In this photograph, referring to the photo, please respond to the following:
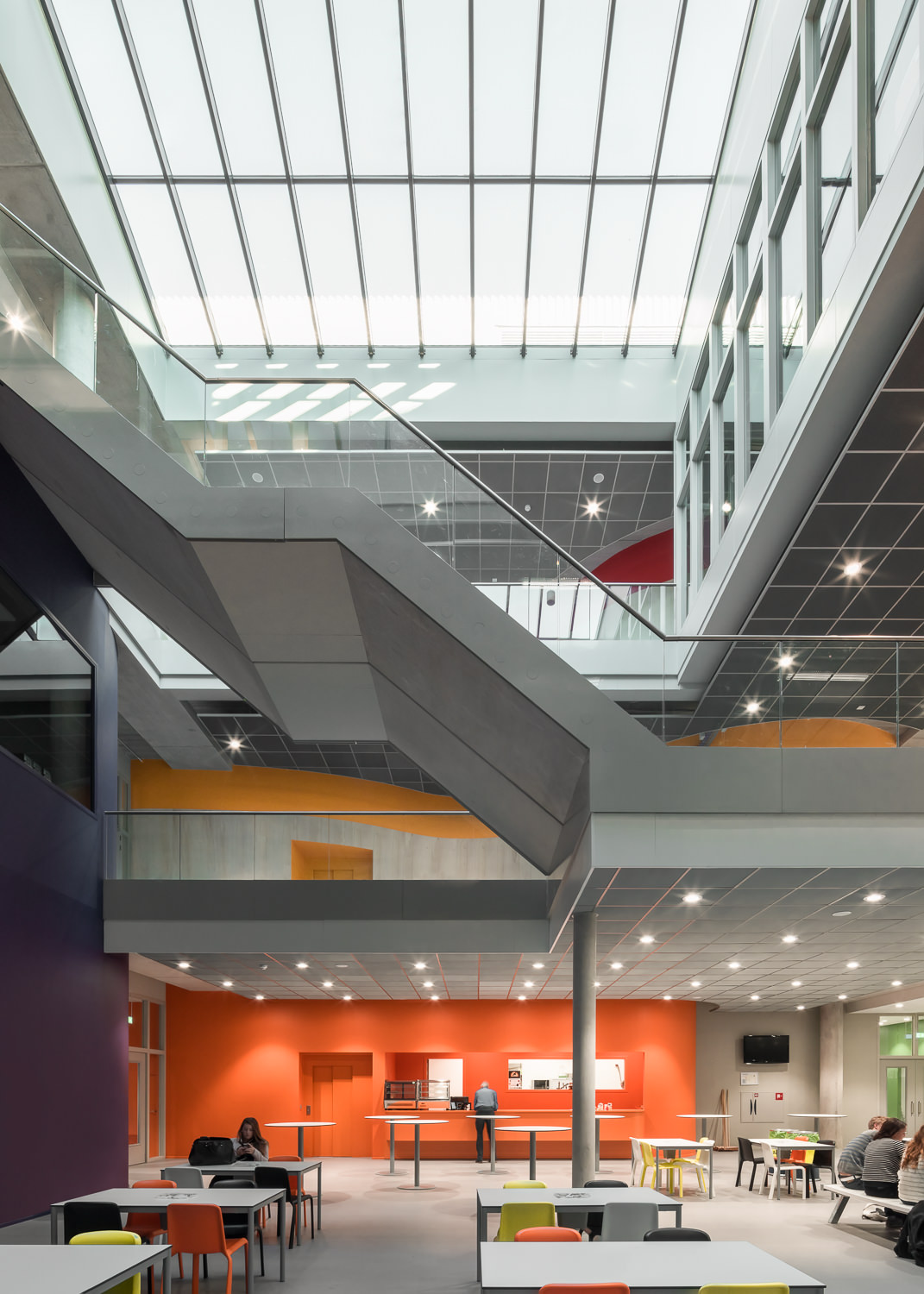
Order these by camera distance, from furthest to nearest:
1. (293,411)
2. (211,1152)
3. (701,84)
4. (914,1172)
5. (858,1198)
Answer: (701,84) < (211,1152) < (858,1198) < (914,1172) < (293,411)

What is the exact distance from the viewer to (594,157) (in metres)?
19.6

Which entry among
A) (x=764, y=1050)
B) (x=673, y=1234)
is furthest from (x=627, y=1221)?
(x=764, y=1050)

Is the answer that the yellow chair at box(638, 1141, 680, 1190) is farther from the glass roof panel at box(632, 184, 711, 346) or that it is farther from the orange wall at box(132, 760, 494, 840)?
the glass roof panel at box(632, 184, 711, 346)

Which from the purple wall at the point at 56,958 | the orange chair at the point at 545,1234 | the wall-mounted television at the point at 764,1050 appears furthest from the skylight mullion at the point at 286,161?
the wall-mounted television at the point at 764,1050

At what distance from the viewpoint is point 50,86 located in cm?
1627

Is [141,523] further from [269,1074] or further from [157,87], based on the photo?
[269,1074]

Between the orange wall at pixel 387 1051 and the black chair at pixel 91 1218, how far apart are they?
53.4 feet

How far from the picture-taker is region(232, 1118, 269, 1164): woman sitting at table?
Result: 46.5ft

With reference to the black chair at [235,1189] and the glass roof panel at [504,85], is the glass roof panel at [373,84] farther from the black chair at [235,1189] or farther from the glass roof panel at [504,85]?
the black chair at [235,1189]

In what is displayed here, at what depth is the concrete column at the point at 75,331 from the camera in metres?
10.9

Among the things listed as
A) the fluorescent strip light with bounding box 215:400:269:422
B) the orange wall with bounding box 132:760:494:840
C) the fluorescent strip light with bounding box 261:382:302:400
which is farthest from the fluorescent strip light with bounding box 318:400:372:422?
the orange wall with bounding box 132:760:494:840

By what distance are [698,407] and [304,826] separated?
9.39 m

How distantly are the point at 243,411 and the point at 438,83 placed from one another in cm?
1011

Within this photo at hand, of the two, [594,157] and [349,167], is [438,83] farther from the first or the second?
[594,157]
